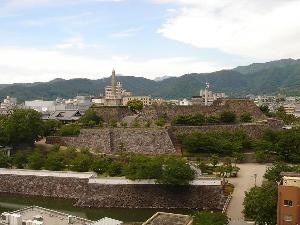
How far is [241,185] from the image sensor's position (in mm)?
35531

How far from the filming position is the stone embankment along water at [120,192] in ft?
109

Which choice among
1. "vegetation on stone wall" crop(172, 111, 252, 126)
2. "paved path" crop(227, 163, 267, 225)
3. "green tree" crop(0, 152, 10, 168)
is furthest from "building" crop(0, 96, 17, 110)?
"paved path" crop(227, 163, 267, 225)

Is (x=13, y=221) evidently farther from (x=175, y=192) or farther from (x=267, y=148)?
(x=267, y=148)

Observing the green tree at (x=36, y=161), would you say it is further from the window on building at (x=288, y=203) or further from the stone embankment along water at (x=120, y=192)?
the window on building at (x=288, y=203)

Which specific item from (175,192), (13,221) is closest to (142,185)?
(175,192)

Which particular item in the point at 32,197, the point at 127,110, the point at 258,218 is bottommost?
the point at 32,197

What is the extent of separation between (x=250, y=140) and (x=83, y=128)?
728 inches

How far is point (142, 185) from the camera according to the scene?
3438 cm

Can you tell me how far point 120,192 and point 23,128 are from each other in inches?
706

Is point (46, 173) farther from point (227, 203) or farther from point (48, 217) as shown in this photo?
point (48, 217)

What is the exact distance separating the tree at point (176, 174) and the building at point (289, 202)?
44.2ft

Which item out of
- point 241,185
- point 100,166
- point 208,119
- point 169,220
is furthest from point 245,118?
point 169,220

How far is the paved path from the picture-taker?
1128 inches

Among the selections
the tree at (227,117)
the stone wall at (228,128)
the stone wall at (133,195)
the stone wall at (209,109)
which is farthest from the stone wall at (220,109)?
the stone wall at (133,195)
